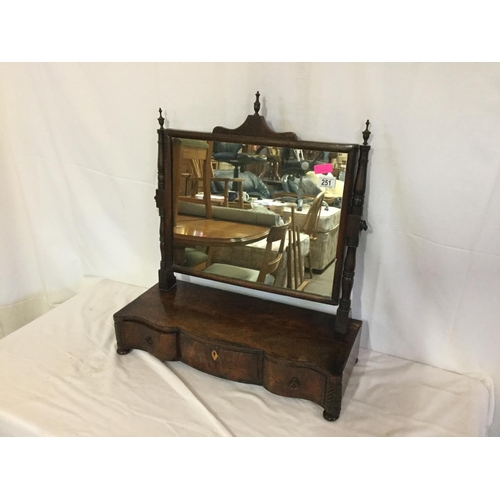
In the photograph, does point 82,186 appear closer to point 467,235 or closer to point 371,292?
point 371,292

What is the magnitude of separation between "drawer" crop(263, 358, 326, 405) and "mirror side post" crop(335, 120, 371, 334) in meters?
0.17

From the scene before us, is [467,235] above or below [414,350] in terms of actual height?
above

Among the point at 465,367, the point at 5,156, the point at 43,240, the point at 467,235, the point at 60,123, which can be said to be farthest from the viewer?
the point at 43,240

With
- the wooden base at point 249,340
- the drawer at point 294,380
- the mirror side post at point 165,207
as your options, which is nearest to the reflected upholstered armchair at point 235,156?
the mirror side post at point 165,207

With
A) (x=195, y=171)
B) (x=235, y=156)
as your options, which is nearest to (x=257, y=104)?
(x=235, y=156)

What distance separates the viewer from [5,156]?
1.45 m

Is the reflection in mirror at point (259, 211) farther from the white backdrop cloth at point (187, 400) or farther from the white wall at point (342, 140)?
the white backdrop cloth at point (187, 400)

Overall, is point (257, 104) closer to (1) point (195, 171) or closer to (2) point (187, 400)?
(1) point (195, 171)

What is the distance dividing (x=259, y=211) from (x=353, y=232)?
26cm

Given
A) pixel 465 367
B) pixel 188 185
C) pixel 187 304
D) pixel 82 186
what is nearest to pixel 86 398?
pixel 187 304

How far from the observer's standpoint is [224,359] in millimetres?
1058

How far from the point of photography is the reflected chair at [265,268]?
1.11 m

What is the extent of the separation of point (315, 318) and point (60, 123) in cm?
106

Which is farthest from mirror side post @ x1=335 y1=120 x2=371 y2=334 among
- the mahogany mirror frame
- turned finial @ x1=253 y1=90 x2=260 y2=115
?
turned finial @ x1=253 y1=90 x2=260 y2=115
